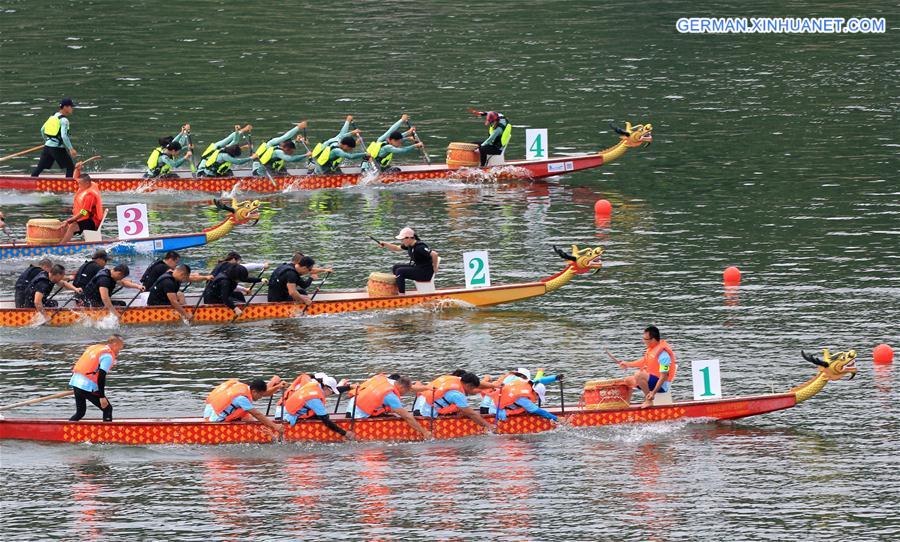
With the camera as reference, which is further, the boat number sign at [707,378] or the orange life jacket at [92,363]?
the boat number sign at [707,378]

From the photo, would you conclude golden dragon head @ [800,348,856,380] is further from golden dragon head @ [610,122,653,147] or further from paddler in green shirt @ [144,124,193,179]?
paddler in green shirt @ [144,124,193,179]

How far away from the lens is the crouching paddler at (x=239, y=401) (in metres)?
29.8

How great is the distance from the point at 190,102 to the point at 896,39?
30472 millimetres

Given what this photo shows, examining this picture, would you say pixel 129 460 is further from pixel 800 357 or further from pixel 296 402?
pixel 800 357

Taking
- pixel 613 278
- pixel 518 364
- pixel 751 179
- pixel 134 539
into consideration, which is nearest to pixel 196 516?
pixel 134 539

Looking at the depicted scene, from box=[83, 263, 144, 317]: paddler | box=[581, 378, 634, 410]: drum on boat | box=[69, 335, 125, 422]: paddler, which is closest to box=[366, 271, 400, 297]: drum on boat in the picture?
box=[83, 263, 144, 317]: paddler

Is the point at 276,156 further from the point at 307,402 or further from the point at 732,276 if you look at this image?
the point at 307,402

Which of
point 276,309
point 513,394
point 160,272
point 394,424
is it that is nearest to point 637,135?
point 276,309

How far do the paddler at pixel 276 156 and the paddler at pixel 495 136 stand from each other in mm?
5493

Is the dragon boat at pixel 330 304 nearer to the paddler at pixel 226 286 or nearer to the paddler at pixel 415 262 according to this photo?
the paddler at pixel 226 286

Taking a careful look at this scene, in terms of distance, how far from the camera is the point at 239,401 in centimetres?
2981

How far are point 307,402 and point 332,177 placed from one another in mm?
22583

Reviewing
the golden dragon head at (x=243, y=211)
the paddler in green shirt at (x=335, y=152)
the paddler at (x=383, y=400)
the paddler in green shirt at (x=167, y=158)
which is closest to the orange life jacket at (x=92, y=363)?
the paddler at (x=383, y=400)

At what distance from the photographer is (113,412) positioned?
32.3 m
